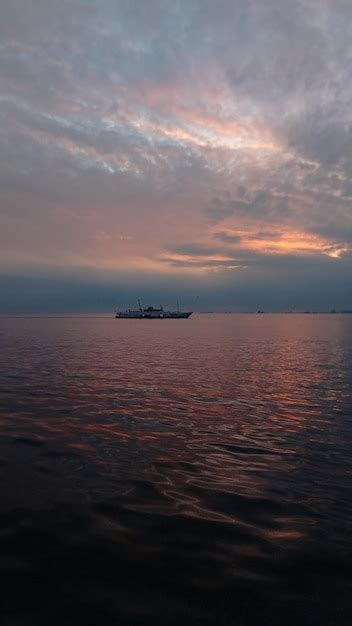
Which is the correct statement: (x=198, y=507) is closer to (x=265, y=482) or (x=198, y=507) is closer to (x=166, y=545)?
(x=166, y=545)

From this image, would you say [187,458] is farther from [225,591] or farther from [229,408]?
[229,408]

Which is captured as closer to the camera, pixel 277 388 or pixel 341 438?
pixel 341 438

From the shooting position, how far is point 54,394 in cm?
2095

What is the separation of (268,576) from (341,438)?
9174 millimetres

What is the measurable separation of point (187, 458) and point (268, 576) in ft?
19.0

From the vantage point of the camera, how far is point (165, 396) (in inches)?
834

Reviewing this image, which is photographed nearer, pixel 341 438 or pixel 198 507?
pixel 198 507

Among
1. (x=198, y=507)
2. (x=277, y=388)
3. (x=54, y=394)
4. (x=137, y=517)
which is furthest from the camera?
(x=277, y=388)

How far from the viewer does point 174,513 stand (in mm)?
8172

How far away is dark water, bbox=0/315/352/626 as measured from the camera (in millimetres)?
5432

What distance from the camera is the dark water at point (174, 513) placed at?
17.8ft

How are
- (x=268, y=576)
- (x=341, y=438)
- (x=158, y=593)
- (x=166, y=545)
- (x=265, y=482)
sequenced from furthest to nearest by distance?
(x=341, y=438) → (x=265, y=482) → (x=166, y=545) → (x=268, y=576) → (x=158, y=593)

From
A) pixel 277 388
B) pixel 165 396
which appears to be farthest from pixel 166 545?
pixel 277 388

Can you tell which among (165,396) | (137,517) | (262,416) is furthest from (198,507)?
(165,396)
